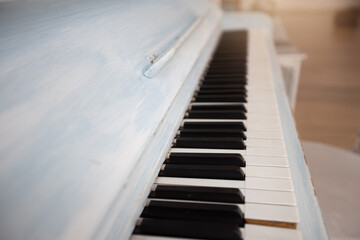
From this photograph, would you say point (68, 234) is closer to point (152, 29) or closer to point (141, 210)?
point (141, 210)

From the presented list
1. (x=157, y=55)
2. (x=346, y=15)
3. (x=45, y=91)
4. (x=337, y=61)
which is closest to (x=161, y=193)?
(x=45, y=91)

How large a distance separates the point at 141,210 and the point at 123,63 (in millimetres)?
379

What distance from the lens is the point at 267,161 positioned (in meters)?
0.71

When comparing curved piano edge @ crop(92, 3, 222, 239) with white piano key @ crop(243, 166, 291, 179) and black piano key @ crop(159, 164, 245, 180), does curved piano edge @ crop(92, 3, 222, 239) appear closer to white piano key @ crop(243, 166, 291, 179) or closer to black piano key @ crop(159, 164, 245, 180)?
black piano key @ crop(159, 164, 245, 180)

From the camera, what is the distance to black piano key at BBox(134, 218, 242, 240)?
1.65 feet

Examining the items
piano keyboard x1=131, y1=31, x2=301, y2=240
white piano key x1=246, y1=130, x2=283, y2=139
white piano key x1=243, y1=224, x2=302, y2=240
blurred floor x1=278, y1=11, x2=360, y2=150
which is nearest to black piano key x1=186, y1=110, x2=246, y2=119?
piano keyboard x1=131, y1=31, x2=301, y2=240

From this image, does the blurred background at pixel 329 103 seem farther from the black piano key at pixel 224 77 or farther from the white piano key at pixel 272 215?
the white piano key at pixel 272 215

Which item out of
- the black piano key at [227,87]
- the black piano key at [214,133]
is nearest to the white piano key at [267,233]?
the black piano key at [214,133]

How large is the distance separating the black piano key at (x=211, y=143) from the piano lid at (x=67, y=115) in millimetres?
115

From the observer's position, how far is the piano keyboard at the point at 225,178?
0.53 m

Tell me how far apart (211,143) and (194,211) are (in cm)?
26

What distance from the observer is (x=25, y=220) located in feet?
1.19

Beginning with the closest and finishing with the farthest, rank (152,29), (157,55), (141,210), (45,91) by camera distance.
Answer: (45,91) → (141,210) → (157,55) → (152,29)

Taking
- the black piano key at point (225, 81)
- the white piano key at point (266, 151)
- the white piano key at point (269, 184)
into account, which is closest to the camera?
the white piano key at point (269, 184)
